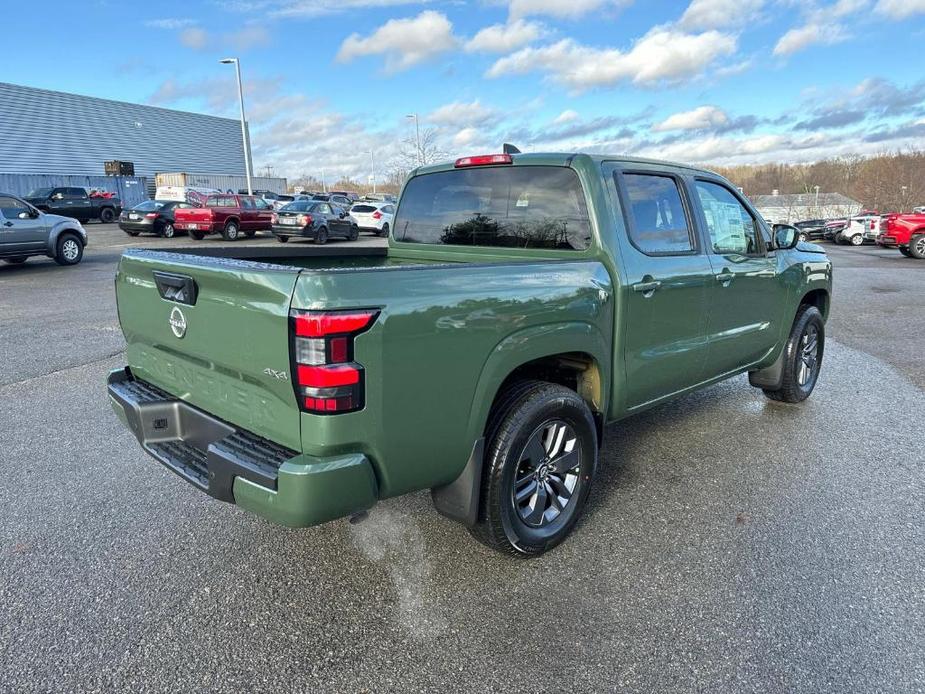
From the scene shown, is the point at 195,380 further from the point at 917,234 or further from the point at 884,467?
the point at 917,234

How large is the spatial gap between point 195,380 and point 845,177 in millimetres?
84870

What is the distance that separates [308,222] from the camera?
882 inches

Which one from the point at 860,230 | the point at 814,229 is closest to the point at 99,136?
the point at 814,229

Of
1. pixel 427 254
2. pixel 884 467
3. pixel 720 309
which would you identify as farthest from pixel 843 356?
pixel 427 254

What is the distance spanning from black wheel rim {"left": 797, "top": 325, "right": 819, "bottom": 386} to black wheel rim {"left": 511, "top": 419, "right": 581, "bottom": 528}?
300cm

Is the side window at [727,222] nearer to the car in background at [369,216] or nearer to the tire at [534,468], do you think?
the tire at [534,468]

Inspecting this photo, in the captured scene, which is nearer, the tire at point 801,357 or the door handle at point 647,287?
the door handle at point 647,287

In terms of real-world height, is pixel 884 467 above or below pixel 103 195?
below

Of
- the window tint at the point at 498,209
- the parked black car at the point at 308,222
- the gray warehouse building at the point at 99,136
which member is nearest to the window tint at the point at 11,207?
the parked black car at the point at 308,222

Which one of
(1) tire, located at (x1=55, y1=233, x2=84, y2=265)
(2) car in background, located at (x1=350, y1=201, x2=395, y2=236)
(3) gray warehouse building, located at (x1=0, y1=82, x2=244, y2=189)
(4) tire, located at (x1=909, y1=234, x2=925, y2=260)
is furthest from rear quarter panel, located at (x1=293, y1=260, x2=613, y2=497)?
(3) gray warehouse building, located at (x1=0, y1=82, x2=244, y2=189)

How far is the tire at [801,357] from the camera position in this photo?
203 inches

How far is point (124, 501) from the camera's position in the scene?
361 centimetres

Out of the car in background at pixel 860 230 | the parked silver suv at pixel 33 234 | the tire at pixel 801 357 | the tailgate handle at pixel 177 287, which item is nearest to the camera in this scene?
the tailgate handle at pixel 177 287

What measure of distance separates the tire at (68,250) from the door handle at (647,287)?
15.0 metres
